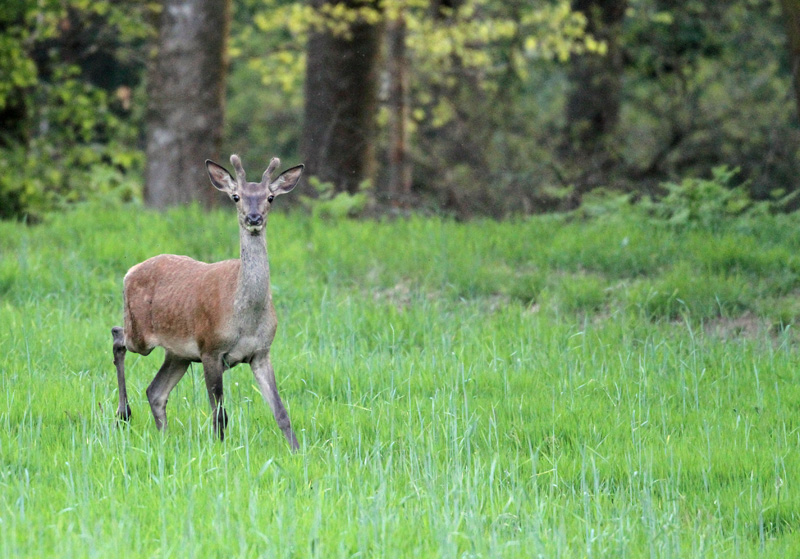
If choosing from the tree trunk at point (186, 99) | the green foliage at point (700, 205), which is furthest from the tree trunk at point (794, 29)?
the tree trunk at point (186, 99)

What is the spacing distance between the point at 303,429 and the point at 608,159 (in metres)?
13.4

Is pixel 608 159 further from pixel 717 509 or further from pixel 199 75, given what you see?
pixel 717 509

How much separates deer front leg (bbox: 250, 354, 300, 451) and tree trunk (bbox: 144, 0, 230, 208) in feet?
28.4

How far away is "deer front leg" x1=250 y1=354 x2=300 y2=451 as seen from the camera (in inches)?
233

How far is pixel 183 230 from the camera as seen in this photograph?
11.9 m

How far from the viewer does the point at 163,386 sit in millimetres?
6469

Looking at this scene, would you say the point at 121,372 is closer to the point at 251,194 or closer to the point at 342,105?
the point at 251,194

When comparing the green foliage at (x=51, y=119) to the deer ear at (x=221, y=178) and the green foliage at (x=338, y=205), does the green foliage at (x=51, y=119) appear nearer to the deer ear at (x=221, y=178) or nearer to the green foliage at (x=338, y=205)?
the green foliage at (x=338, y=205)

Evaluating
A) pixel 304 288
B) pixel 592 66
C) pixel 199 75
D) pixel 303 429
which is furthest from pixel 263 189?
pixel 592 66

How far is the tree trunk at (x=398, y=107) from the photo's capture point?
61.5 ft

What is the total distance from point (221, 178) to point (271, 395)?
50.8 inches

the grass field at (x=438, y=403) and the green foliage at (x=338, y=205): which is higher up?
the green foliage at (x=338, y=205)

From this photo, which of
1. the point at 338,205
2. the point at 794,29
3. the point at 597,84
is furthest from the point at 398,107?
the point at 794,29

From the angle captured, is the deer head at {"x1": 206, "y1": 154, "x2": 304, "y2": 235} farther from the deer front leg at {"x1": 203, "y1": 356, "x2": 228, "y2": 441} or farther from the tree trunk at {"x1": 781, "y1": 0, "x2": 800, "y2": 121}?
the tree trunk at {"x1": 781, "y1": 0, "x2": 800, "y2": 121}
